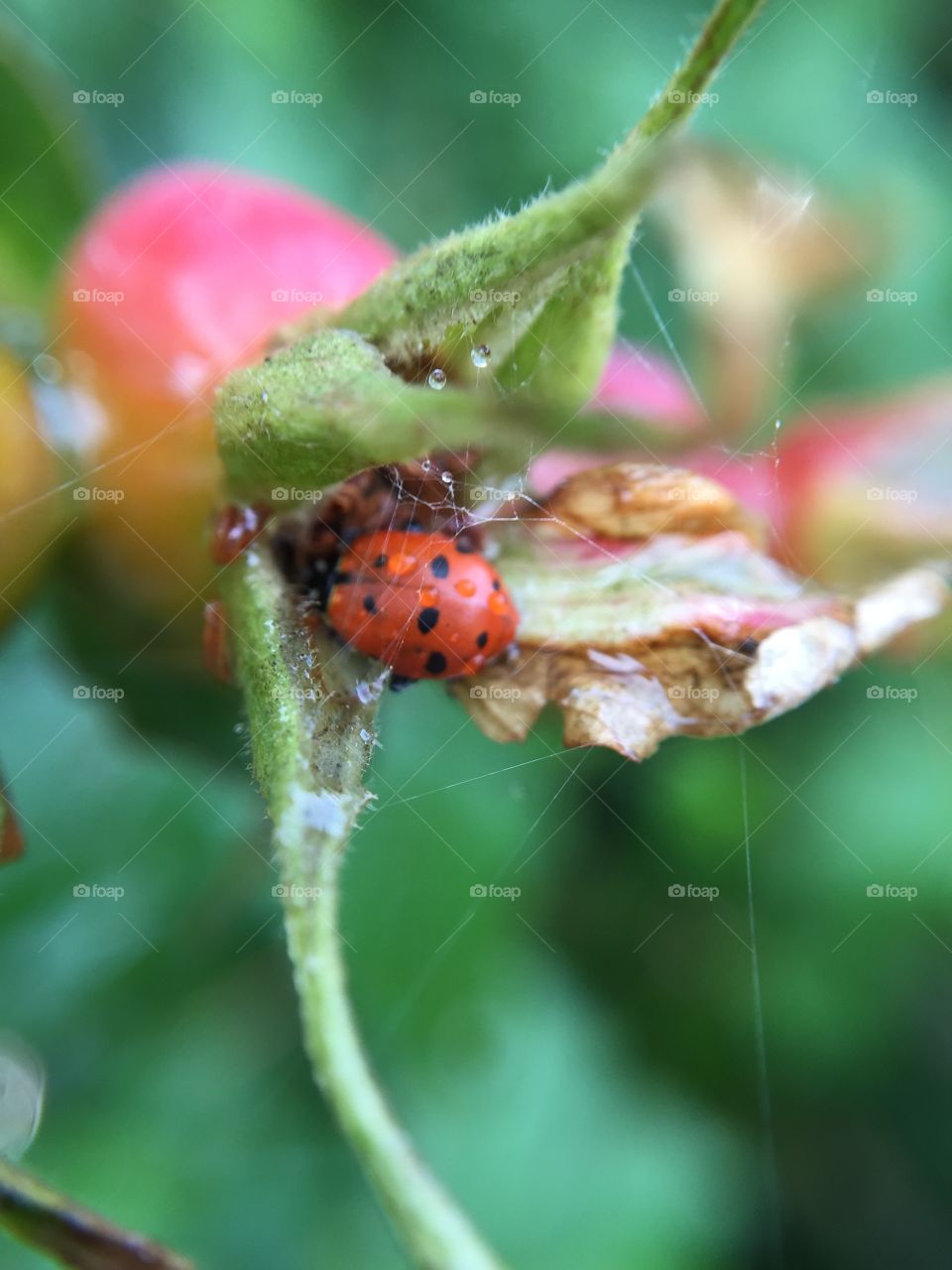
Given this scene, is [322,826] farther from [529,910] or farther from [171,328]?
[529,910]

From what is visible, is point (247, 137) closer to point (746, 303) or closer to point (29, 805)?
point (746, 303)

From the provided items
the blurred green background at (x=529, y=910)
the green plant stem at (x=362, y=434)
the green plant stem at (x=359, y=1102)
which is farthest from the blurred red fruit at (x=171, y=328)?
the blurred green background at (x=529, y=910)

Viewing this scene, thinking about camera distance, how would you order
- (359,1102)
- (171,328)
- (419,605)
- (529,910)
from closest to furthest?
(359,1102) < (419,605) < (171,328) < (529,910)

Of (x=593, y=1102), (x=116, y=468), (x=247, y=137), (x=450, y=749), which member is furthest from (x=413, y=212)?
(x=593, y=1102)

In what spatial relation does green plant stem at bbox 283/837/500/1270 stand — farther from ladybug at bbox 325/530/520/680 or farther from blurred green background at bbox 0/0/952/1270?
blurred green background at bbox 0/0/952/1270

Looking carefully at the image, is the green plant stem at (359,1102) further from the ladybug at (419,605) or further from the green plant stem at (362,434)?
the ladybug at (419,605)

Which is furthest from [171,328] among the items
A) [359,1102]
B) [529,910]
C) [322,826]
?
[529,910]

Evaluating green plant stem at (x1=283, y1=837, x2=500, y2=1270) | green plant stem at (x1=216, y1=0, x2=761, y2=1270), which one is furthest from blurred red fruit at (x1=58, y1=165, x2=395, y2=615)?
green plant stem at (x1=283, y1=837, x2=500, y2=1270)
